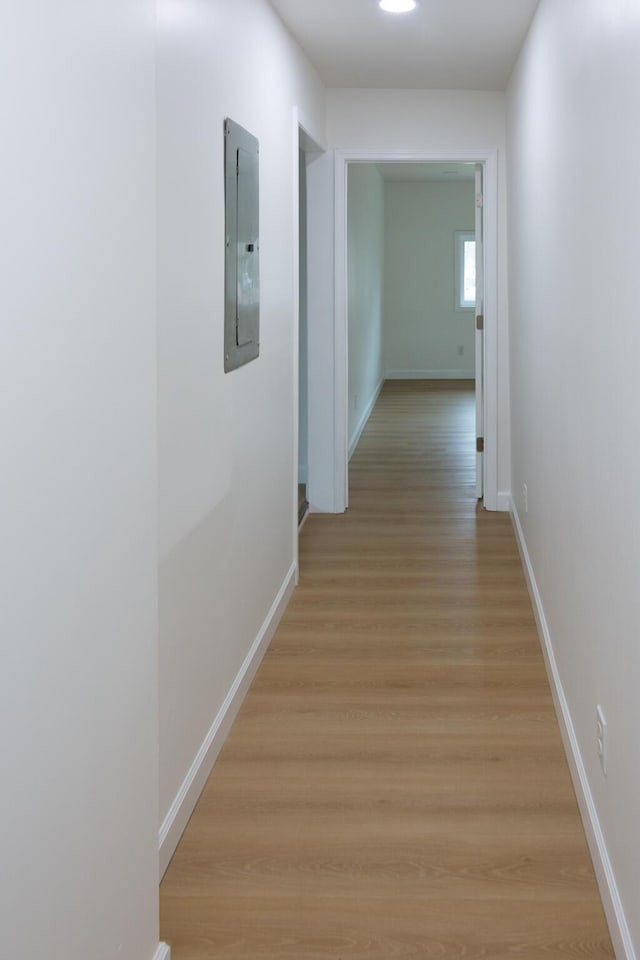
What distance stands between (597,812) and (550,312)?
181cm

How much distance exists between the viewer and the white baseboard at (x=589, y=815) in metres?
2.14

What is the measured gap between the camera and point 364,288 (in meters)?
10.2

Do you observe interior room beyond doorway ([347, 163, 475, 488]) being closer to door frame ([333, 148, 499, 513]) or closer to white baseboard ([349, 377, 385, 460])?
white baseboard ([349, 377, 385, 460])

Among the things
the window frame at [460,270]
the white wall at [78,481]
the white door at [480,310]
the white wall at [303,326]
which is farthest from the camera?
the window frame at [460,270]

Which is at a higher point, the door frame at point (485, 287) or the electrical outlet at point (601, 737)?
the door frame at point (485, 287)

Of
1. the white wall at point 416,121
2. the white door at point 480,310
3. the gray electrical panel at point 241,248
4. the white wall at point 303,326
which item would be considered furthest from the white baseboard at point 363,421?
the gray electrical panel at point 241,248

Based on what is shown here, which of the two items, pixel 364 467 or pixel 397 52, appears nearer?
pixel 397 52

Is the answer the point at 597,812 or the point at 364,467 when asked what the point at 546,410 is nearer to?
the point at 597,812

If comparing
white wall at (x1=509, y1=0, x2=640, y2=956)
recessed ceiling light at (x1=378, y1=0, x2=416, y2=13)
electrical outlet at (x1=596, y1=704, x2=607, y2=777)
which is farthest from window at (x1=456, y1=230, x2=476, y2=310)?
electrical outlet at (x1=596, y1=704, x2=607, y2=777)

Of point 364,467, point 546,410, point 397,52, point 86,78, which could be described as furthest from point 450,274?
point 86,78

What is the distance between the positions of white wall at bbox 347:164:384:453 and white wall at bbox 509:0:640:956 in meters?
4.28

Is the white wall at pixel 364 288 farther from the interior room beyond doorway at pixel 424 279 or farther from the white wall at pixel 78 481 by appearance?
the white wall at pixel 78 481

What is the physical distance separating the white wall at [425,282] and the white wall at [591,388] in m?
9.34

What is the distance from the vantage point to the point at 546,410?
3955 millimetres
